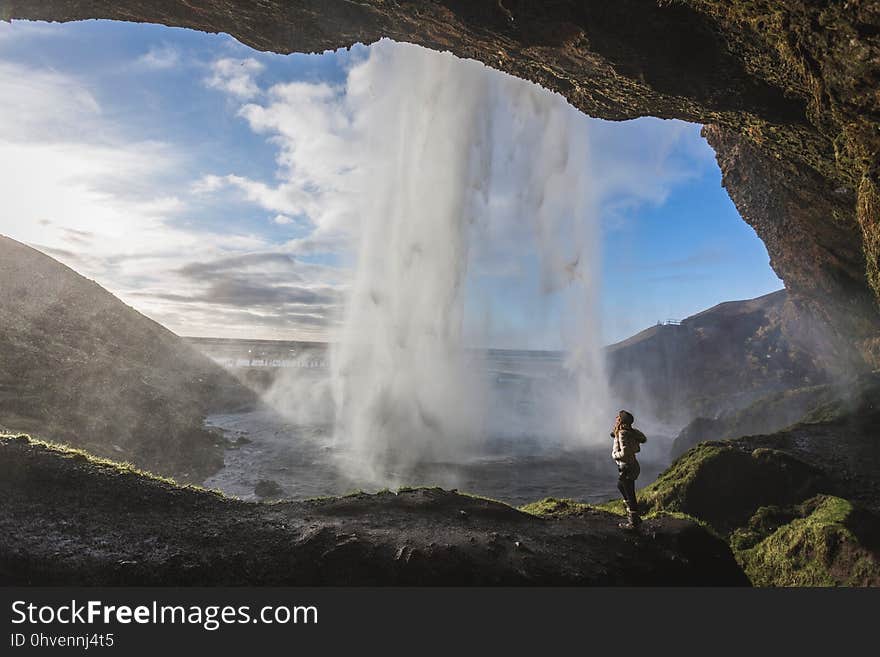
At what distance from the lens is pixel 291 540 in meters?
6.71

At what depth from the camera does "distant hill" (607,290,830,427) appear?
4231 cm

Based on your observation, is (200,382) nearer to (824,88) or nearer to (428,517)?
(428,517)

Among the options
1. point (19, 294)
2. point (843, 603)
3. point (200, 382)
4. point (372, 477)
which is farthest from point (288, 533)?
point (200, 382)

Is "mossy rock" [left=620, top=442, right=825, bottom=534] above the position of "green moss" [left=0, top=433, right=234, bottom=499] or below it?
below

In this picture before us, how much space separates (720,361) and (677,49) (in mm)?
60804

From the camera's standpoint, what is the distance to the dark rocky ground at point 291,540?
5.79 metres

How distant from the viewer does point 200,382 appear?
164 ft

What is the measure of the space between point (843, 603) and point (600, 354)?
65.6 m

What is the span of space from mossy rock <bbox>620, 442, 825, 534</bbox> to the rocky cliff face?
5159 millimetres

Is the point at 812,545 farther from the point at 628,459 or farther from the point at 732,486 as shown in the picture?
→ the point at 628,459

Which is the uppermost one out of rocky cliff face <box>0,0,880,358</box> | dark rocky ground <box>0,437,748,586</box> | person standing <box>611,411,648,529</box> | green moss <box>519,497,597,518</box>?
rocky cliff face <box>0,0,880,358</box>

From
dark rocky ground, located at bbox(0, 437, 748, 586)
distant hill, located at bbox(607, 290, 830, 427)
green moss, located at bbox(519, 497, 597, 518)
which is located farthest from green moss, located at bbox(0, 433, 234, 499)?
distant hill, located at bbox(607, 290, 830, 427)

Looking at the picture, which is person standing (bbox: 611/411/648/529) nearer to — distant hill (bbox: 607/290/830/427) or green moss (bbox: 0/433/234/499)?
green moss (bbox: 0/433/234/499)

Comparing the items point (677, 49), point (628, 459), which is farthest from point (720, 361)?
point (628, 459)
